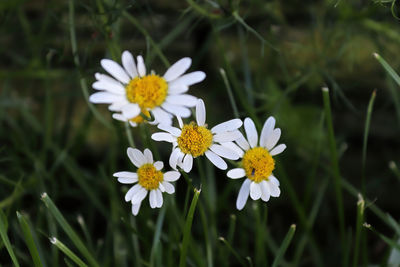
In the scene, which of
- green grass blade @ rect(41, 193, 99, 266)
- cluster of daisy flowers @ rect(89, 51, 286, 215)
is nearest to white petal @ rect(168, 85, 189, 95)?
cluster of daisy flowers @ rect(89, 51, 286, 215)

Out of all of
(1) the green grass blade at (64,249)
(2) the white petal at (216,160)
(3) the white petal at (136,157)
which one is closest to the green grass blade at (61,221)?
(1) the green grass blade at (64,249)

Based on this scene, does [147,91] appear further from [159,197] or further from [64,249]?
[64,249]

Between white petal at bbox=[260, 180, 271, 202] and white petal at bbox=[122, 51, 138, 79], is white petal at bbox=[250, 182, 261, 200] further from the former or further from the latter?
Answer: white petal at bbox=[122, 51, 138, 79]

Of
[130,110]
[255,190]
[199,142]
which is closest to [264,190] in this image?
[255,190]

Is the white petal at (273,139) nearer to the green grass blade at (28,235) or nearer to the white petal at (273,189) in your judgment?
the white petal at (273,189)

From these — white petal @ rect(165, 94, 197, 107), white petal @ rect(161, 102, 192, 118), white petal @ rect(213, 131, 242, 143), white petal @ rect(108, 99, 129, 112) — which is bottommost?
white petal @ rect(213, 131, 242, 143)

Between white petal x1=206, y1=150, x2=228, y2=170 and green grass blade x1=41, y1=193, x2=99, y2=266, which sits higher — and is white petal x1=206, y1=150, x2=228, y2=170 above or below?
above

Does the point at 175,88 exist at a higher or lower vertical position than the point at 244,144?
higher
